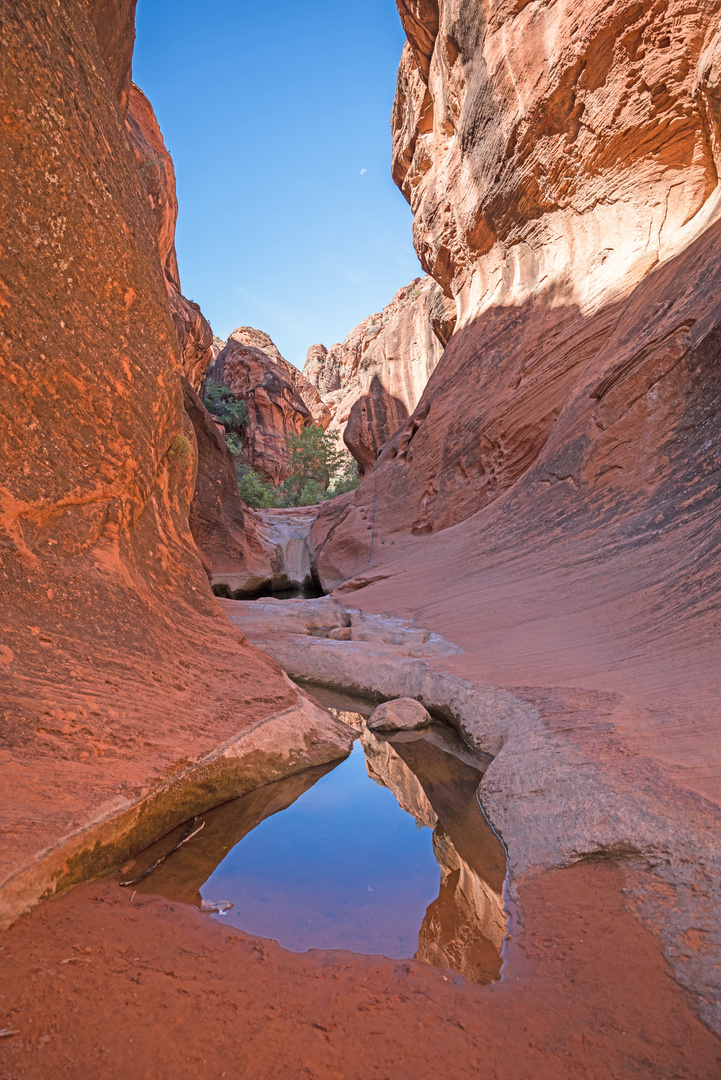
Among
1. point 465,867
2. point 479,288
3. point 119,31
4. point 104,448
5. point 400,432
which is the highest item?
point 119,31

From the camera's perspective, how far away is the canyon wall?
5.13m

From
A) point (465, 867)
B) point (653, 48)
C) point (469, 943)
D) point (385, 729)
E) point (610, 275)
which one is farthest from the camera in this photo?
point (610, 275)

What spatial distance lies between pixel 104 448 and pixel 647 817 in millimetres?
4086

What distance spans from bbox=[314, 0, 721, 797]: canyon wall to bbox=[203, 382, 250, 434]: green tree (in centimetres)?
1940

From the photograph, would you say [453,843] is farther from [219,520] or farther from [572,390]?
[219,520]

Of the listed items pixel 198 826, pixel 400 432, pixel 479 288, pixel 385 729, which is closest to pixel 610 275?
pixel 479 288

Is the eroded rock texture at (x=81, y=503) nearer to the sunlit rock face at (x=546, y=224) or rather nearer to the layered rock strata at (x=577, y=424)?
the layered rock strata at (x=577, y=424)

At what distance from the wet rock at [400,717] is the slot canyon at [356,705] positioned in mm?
29

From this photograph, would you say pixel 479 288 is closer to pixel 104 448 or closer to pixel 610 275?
pixel 610 275

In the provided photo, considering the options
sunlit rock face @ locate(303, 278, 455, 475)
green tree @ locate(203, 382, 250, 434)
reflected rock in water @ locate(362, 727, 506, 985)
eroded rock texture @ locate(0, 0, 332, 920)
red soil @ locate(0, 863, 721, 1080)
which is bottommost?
reflected rock in water @ locate(362, 727, 506, 985)

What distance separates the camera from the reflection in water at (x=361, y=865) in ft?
7.58

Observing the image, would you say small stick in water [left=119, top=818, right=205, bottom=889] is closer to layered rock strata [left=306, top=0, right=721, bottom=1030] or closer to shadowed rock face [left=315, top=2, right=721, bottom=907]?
A: layered rock strata [left=306, top=0, right=721, bottom=1030]

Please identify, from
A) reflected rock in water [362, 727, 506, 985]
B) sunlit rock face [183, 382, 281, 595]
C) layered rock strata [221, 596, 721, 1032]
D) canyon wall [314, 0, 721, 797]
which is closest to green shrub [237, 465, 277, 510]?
sunlit rock face [183, 382, 281, 595]

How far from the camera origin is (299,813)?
3.60 m
